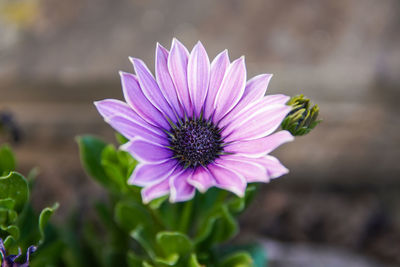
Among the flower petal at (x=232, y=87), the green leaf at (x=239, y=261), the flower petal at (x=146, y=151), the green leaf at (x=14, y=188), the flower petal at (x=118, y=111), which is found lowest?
the green leaf at (x=239, y=261)

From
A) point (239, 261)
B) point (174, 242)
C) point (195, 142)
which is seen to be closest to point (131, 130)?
point (195, 142)

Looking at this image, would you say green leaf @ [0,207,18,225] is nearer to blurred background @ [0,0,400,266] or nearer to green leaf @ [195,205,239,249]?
green leaf @ [195,205,239,249]

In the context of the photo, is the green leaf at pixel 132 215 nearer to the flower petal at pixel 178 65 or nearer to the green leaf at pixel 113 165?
the green leaf at pixel 113 165

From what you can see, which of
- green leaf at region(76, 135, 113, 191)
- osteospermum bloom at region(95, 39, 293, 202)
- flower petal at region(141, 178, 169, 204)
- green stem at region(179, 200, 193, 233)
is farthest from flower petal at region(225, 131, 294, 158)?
green leaf at region(76, 135, 113, 191)

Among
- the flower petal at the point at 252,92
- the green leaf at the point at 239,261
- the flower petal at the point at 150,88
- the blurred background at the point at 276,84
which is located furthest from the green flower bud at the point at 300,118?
the blurred background at the point at 276,84

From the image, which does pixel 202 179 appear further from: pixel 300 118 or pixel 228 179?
pixel 300 118
